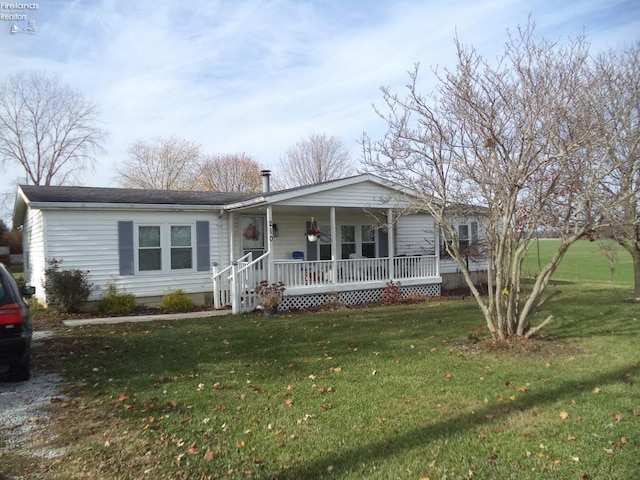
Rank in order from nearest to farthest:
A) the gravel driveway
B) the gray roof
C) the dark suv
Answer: the gravel driveway → the dark suv → the gray roof

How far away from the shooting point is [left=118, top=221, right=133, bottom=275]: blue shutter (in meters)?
12.1

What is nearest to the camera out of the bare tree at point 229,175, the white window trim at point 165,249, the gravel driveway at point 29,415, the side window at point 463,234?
the gravel driveway at point 29,415

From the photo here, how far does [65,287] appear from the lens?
1098 cm

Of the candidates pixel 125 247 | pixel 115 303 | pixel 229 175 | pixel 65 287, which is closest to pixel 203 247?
pixel 125 247

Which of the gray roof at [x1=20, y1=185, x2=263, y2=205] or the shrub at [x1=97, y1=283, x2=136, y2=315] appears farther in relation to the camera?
the gray roof at [x1=20, y1=185, x2=263, y2=205]

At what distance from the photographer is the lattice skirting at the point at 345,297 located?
41.4 ft

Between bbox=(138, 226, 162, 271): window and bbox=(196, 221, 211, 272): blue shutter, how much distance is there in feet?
3.42

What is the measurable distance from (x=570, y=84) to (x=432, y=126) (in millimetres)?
1959

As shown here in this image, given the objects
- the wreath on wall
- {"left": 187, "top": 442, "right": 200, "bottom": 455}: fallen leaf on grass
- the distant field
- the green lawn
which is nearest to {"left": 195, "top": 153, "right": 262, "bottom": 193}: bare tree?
the distant field

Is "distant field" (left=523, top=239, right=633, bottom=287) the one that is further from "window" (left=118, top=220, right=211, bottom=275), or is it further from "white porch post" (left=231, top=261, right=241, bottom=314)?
"window" (left=118, top=220, right=211, bottom=275)

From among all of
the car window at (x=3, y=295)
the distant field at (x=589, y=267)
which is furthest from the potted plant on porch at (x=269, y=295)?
the distant field at (x=589, y=267)

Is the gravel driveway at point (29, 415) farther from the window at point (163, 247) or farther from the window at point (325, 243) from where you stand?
the window at point (325, 243)

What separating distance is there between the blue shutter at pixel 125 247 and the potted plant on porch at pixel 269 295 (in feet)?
11.4

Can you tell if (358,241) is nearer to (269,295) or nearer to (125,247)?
(269,295)
